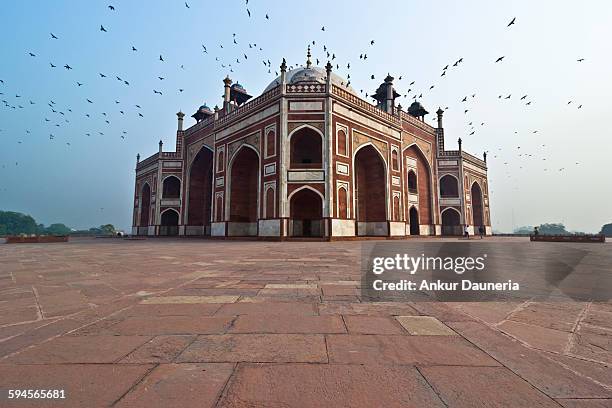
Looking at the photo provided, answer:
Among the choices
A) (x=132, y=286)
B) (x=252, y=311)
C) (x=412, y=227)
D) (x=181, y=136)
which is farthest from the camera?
(x=181, y=136)

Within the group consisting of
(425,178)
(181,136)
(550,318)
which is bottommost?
(550,318)

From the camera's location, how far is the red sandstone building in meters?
17.5

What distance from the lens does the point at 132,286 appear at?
142 inches

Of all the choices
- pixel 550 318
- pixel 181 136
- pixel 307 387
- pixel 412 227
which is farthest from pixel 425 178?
pixel 307 387

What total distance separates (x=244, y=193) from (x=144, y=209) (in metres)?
19.0

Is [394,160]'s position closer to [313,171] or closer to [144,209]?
[313,171]

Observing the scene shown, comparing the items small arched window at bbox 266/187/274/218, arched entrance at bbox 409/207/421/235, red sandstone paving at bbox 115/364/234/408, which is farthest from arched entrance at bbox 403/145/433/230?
red sandstone paving at bbox 115/364/234/408

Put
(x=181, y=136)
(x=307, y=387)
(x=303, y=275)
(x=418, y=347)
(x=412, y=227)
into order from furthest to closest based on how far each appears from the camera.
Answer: (x=181, y=136), (x=412, y=227), (x=303, y=275), (x=418, y=347), (x=307, y=387)

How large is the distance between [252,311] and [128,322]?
0.94 metres

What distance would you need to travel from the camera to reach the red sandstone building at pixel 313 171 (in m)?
17.5

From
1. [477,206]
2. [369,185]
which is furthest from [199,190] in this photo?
[477,206]

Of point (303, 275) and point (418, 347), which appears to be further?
point (303, 275)

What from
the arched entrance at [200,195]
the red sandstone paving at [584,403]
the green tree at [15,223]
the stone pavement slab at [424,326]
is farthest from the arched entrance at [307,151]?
the green tree at [15,223]

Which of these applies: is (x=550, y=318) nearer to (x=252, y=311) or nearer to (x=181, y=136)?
(x=252, y=311)
